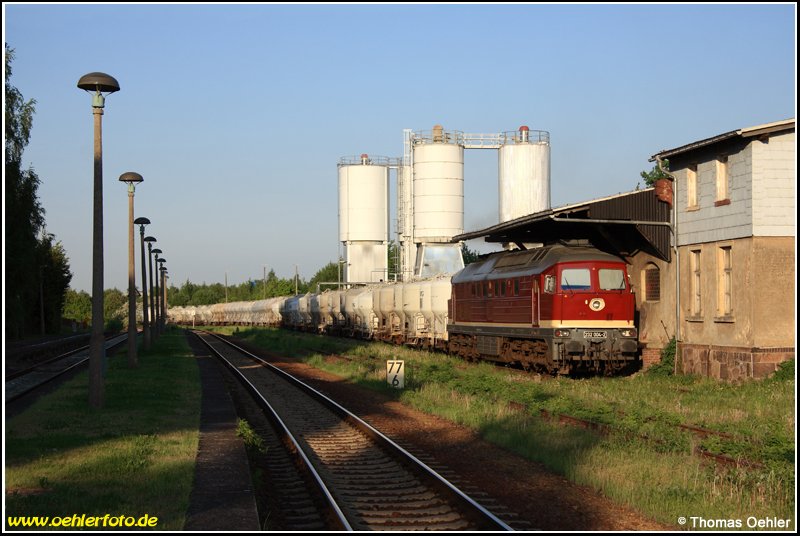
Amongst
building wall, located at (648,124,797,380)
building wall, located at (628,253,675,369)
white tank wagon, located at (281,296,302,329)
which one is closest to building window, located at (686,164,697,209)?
building wall, located at (648,124,797,380)

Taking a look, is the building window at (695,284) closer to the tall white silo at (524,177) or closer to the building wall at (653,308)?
the building wall at (653,308)

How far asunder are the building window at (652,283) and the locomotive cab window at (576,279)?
399 centimetres

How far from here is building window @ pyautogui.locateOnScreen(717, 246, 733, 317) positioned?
2600 cm

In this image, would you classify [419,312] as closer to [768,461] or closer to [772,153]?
[772,153]

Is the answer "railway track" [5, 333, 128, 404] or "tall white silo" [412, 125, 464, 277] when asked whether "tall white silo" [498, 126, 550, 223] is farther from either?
"railway track" [5, 333, 128, 404]

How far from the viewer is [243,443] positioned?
1600 centimetres

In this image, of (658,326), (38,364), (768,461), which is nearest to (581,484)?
(768,461)

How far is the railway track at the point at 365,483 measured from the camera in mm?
10516

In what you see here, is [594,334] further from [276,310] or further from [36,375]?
[276,310]

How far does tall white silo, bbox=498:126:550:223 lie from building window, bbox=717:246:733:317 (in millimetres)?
39060

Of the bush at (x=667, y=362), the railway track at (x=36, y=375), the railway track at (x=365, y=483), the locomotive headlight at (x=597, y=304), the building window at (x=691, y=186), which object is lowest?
the railway track at (x=36, y=375)

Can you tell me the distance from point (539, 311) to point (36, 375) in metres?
21.2

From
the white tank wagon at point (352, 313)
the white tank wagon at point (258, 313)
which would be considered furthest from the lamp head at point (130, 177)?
the white tank wagon at point (258, 313)

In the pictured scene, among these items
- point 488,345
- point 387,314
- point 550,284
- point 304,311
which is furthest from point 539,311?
point 304,311
